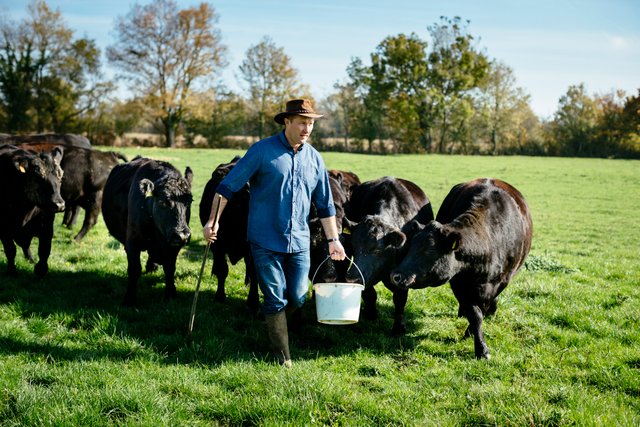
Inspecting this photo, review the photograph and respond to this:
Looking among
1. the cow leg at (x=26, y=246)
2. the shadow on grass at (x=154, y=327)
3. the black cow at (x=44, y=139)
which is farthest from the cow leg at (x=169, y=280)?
the black cow at (x=44, y=139)

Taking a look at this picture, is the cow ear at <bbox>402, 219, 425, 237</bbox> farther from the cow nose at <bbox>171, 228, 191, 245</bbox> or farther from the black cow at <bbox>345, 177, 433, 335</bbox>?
the cow nose at <bbox>171, 228, 191, 245</bbox>

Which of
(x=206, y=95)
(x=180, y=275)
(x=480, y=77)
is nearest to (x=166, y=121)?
(x=206, y=95)

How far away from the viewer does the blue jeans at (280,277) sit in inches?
203

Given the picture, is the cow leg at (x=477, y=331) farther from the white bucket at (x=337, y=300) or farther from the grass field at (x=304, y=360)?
the white bucket at (x=337, y=300)

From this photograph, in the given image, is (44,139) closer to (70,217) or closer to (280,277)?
(70,217)

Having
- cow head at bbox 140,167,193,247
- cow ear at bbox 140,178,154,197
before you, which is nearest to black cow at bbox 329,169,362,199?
cow head at bbox 140,167,193,247

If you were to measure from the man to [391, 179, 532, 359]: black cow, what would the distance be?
44.3 inches

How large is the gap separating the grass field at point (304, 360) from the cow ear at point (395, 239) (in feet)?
3.82

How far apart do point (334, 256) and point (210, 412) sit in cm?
200

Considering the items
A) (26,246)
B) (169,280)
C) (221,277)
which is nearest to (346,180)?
(221,277)

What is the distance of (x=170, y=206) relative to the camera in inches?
266

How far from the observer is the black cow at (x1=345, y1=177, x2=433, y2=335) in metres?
5.82

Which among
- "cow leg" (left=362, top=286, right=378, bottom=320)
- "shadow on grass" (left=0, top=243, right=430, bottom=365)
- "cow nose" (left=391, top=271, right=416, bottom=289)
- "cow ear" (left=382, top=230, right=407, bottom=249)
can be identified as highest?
"cow ear" (left=382, top=230, right=407, bottom=249)

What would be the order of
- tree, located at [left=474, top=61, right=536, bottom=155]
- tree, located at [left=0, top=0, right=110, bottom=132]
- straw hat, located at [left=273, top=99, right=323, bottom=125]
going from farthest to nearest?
tree, located at [left=474, top=61, right=536, bottom=155] < tree, located at [left=0, top=0, right=110, bottom=132] < straw hat, located at [left=273, top=99, right=323, bottom=125]
